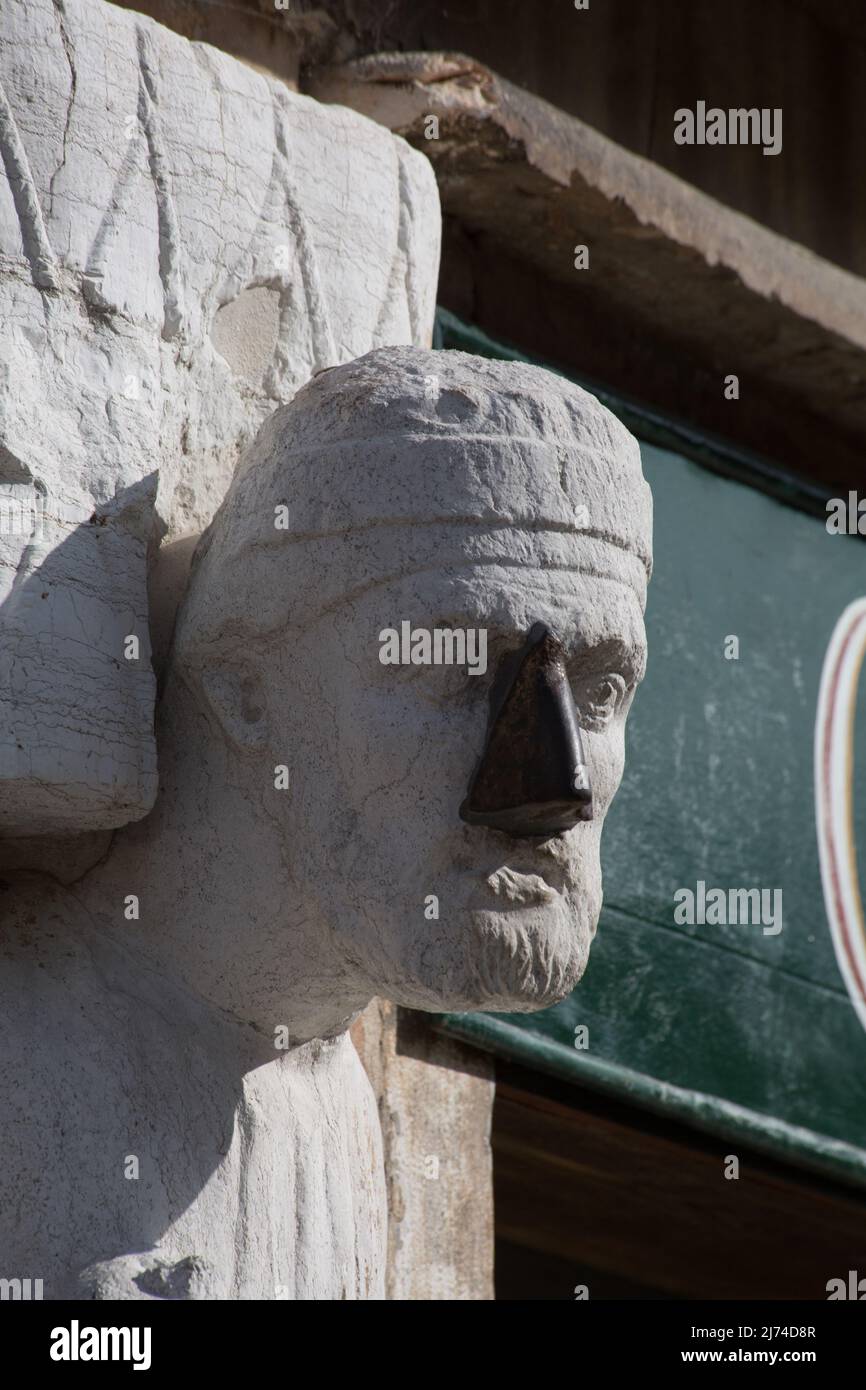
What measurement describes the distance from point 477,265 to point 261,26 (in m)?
0.61

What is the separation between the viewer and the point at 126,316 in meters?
2.17

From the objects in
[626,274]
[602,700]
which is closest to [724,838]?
[626,274]

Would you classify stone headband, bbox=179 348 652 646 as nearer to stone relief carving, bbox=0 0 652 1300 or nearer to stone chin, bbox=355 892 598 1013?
stone relief carving, bbox=0 0 652 1300

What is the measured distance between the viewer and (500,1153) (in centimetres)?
364

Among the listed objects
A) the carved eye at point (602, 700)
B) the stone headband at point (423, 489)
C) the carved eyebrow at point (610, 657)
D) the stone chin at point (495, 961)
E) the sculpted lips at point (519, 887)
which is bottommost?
the stone chin at point (495, 961)

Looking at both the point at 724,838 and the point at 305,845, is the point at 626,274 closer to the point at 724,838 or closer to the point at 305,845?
the point at 724,838

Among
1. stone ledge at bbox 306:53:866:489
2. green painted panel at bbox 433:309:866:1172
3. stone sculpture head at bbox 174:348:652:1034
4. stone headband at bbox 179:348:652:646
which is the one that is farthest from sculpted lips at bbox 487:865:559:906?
stone ledge at bbox 306:53:866:489

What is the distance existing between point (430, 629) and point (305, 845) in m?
0.24

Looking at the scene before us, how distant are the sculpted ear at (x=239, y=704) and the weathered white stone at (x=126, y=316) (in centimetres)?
6

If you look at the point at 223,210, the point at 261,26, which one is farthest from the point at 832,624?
the point at 223,210

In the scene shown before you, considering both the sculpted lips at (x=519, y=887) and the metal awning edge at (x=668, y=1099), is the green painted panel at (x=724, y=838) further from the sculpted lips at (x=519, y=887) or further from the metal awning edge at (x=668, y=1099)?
the sculpted lips at (x=519, y=887)

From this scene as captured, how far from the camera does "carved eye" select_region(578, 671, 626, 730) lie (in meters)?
2.05

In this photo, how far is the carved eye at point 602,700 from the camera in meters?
2.05

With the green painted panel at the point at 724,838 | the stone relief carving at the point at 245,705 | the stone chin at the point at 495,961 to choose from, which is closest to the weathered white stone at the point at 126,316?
the stone relief carving at the point at 245,705
